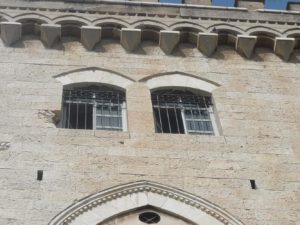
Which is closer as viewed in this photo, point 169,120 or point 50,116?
point 50,116

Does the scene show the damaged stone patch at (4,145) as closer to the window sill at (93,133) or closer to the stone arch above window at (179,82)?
the window sill at (93,133)

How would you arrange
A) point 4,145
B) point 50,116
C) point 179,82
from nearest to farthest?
point 4,145 → point 50,116 → point 179,82

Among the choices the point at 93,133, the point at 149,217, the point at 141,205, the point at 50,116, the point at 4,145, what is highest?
the point at 50,116

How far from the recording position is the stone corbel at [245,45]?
1349cm

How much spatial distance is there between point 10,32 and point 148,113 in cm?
303

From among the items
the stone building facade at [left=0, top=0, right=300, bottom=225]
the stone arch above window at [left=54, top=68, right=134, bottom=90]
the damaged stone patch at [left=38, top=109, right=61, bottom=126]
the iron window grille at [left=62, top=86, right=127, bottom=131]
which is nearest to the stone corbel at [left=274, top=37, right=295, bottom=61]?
the stone building facade at [left=0, top=0, right=300, bottom=225]

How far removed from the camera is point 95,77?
41.0ft

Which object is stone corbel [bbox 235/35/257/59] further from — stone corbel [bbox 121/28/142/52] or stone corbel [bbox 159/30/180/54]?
stone corbel [bbox 121/28/142/52]

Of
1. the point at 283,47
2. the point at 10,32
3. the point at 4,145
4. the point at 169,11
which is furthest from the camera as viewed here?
the point at 169,11

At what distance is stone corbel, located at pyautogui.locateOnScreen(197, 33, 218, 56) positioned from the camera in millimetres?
13438

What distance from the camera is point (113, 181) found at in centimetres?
1011

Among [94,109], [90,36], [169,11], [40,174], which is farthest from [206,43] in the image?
[40,174]

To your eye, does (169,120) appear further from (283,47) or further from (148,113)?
(283,47)

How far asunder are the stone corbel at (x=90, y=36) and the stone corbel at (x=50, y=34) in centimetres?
42
